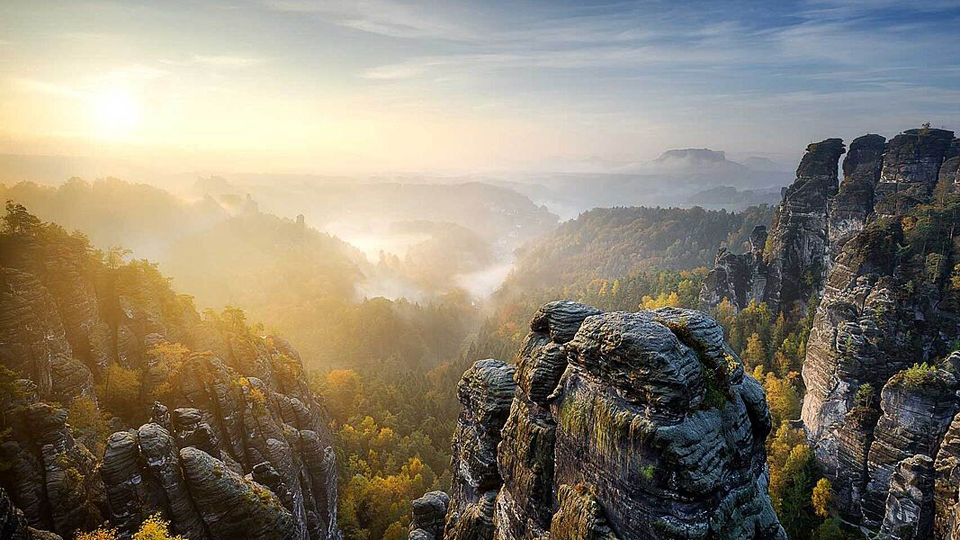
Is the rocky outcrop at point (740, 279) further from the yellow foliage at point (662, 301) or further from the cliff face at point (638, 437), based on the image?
the cliff face at point (638, 437)

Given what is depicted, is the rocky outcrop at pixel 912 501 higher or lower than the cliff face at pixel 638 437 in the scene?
lower

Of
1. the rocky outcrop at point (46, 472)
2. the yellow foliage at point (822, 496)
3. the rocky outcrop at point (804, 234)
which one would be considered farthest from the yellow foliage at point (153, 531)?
the rocky outcrop at point (804, 234)

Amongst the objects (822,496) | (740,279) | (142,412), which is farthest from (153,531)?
(740,279)

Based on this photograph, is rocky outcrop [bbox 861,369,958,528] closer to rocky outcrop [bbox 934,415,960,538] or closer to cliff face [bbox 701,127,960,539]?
cliff face [bbox 701,127,960,539]

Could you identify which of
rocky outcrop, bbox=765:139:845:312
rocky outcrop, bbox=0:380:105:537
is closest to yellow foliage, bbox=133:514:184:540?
rocky outcrop, bbox=0:380:105:537

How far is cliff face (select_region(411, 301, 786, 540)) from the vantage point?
11594mm

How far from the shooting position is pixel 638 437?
11812 mm

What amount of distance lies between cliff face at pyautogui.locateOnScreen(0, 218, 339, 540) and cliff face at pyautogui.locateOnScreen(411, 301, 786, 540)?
15.1 meters

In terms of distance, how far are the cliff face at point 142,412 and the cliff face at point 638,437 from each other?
15.1 meters

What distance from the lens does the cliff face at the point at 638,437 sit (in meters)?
11.6

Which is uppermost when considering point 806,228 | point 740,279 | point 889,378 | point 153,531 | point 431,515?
point 806,228

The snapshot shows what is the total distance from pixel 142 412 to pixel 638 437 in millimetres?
30687

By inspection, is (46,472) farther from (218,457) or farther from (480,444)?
(480,444)

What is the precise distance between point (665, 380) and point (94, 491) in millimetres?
25369
